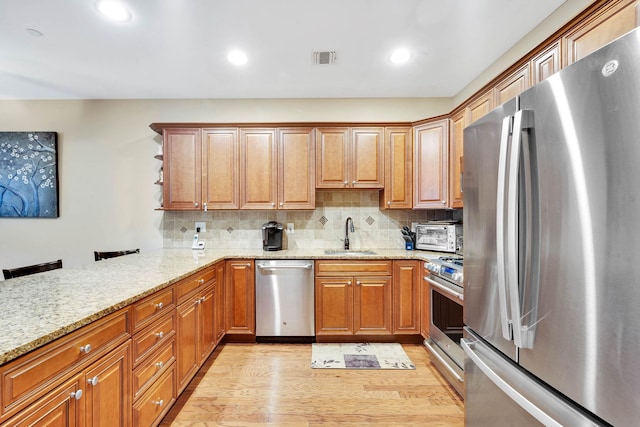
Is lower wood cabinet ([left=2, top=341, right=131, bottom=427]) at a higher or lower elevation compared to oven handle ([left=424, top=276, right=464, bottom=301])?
lower

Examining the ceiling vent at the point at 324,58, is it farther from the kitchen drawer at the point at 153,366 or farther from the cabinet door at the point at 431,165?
the kitchen drawer at the point at 153,366

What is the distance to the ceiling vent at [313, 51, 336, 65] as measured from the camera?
2434mm

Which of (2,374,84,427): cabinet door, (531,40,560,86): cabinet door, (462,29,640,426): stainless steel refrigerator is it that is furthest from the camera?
(531,40,560,86): cabinet door

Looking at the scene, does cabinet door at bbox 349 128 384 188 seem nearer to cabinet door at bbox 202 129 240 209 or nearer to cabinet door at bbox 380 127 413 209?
cabinet door at bbox 380 127 413 209

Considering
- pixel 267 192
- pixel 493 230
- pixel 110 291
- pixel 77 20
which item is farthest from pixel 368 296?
pixel 77 20

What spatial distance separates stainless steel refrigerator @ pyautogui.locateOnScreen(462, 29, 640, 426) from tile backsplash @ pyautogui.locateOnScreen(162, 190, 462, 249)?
2.14 metres

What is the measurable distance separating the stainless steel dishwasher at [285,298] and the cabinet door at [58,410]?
1795 millimetres

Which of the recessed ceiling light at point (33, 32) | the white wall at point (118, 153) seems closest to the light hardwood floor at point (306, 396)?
the white wall at point (118, 153)

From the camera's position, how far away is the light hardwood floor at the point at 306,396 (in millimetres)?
1804

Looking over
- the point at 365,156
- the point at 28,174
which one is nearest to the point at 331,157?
the point at 365,156

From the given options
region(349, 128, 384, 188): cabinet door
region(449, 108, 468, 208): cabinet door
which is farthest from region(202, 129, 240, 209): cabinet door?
region(449, 108, 468, 208): cabinet door

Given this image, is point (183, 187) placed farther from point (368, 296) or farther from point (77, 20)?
point (368, 296)

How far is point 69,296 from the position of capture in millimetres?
1289

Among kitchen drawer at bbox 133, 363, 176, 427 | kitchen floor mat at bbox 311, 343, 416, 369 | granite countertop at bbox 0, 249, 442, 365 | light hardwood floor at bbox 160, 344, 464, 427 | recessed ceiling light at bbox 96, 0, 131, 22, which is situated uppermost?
recessed ceiling light at bbox 96, 0, 131, 22
